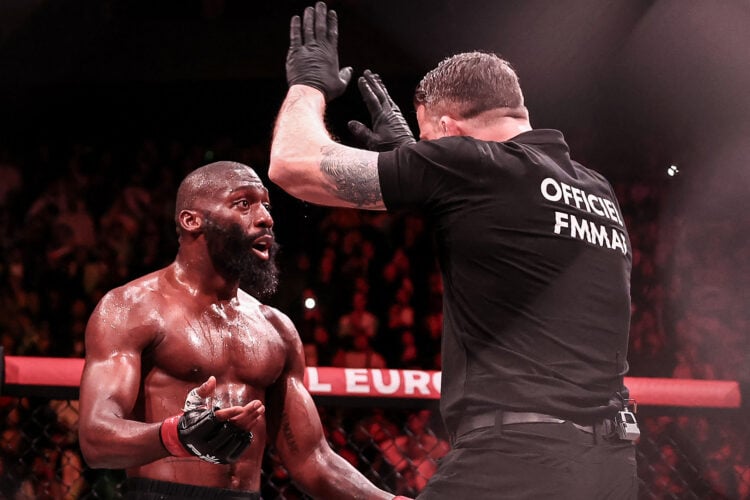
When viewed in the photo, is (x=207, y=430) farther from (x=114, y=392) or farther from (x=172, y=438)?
(x=114, y=392)

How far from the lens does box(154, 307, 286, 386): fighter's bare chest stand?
1.94 m

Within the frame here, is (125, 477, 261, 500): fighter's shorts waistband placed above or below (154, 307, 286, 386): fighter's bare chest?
below

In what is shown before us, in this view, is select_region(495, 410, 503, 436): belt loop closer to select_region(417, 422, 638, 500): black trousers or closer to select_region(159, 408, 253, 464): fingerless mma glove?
select_region(417, 422, 638, 500): black trousers

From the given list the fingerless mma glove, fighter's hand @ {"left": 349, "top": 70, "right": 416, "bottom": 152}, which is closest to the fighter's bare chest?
the fingerless mma glove

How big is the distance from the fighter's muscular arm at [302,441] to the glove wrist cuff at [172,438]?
0.50 meters

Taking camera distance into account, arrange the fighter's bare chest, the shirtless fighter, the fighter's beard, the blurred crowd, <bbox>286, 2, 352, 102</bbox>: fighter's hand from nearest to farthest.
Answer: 1. <bbox>286, 2, 352, 102</bbox>: fighter's hand
2. the shirtless fighter
3. the fighter's bare chest
4. the fighter's beard
5. the blurred crowd

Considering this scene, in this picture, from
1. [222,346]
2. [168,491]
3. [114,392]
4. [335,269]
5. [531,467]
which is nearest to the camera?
[531,467]

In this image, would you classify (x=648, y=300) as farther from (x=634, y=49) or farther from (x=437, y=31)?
(x=437, y=31)

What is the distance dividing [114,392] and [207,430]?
34 cm

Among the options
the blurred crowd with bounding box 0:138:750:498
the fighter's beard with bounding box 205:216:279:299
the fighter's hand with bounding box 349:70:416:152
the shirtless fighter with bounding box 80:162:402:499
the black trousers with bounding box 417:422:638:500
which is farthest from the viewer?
the blurred crowd with bounding box 0:138:750:498

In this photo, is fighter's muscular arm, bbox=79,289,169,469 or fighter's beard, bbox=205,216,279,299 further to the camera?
fighter's beard, bbox=205,216,279,299

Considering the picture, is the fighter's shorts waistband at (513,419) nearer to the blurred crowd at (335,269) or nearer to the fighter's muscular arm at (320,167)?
the fighter's muscular arm at (320,167)

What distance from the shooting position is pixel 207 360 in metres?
1.96

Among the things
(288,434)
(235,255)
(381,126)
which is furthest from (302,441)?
(381,126)
